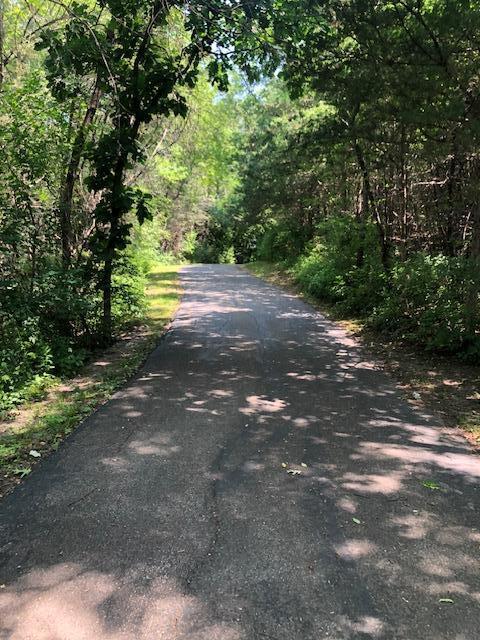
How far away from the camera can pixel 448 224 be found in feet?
30.6

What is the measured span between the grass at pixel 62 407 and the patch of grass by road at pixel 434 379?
3.93 metres

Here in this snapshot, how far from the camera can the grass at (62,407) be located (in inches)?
176

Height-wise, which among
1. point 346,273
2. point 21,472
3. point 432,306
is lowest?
point 21,472

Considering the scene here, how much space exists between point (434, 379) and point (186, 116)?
6.28 meters

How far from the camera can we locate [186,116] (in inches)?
359

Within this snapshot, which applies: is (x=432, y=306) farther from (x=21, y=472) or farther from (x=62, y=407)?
(x=21, y=472)

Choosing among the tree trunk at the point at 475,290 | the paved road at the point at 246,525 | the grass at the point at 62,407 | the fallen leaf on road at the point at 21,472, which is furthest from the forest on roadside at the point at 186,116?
the paved road at the point at 246,525

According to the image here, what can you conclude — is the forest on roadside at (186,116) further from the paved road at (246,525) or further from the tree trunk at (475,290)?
the paved road at (246,525)

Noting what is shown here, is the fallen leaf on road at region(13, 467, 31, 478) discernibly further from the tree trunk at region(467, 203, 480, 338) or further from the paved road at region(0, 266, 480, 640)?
the tree trunk at region(467, 203, 480, 338)

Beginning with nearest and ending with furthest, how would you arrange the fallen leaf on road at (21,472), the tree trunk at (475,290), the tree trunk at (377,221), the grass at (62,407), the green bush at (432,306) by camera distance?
the fallen leaf on road at (21,472), the grass at (62,407), the tree trunk at (475,290), the green bush at (432,306), the tree trunk at (377,221)

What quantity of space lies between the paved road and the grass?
189 millimetres

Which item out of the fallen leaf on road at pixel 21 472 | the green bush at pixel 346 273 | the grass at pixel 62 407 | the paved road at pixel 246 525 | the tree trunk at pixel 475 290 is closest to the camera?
the paved road at pixel 246 525

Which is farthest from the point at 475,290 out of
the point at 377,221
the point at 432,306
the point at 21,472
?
the point at 21,472

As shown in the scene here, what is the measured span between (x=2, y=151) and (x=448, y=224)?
764 centimetres
